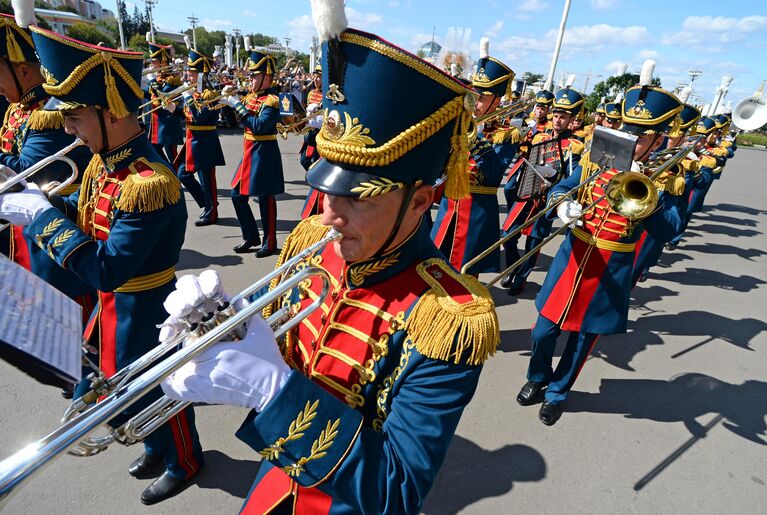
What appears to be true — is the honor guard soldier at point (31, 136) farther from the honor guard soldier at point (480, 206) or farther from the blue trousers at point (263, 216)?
the honor guard soldier at point (480, 206)

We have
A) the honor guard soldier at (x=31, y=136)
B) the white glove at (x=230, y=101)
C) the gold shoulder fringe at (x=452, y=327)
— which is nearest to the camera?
the gold shoulder fringe at (x=452, y=327)

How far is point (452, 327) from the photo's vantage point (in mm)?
1272

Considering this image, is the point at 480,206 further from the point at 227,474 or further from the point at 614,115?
the point at 614,115

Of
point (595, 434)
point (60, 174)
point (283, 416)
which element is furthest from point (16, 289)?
point (595, 434)

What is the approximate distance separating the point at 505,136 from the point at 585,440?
2915mm

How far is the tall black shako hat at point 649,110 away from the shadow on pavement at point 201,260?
454 cm

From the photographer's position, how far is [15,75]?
330 centimetres

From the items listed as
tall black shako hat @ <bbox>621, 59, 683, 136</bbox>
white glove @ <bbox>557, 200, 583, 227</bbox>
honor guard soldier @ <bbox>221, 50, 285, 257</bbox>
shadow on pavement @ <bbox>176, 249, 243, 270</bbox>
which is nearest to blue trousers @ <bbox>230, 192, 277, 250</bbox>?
honor guard soldier @ <bbox>221, 50, 285, 257</bbox>

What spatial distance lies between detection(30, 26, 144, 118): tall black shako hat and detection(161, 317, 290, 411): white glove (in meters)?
1.63

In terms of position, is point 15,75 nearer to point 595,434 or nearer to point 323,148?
point 323,148

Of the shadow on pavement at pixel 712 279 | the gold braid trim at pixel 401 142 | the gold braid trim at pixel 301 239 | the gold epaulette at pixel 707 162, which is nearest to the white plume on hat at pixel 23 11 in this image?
the gold braid trim at pixel 301 239

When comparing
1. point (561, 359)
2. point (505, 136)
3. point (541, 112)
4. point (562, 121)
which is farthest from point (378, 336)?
point (541, 112)

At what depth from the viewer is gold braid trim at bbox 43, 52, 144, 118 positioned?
6.70ft

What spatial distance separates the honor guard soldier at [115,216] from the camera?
2074mm
